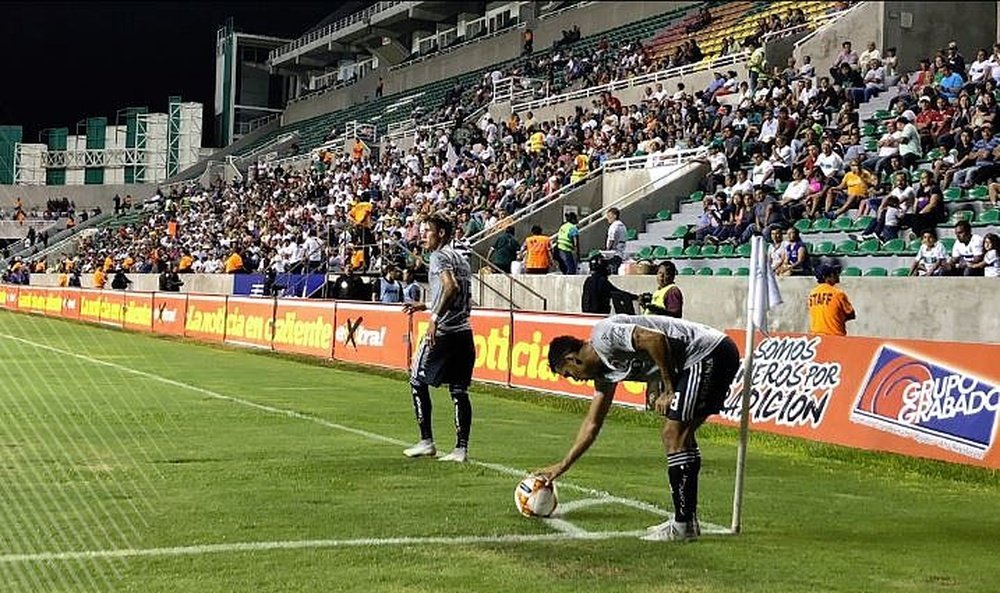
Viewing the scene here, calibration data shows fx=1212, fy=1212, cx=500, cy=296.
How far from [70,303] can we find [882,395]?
1477 inches

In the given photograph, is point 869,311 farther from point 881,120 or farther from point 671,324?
point 671,324

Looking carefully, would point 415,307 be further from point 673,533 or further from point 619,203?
point 619,203

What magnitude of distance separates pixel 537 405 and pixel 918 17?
1587 centimetres

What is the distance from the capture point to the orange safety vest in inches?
1027

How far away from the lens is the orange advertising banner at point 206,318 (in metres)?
32.0

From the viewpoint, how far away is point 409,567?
22.7ft

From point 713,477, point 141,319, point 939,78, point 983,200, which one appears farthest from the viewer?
point 141,319

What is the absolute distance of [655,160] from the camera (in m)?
30.0

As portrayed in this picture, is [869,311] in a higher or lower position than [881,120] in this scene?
lower

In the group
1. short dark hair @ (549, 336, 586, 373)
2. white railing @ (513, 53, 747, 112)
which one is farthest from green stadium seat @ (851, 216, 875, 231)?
short dark hair @ (549, 336, 586, 373)

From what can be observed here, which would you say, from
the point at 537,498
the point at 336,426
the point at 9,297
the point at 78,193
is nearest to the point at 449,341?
the point at 537,498

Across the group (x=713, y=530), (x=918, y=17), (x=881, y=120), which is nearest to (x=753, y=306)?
(x=713, y=530)

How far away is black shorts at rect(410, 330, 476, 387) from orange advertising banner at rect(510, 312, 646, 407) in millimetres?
6347

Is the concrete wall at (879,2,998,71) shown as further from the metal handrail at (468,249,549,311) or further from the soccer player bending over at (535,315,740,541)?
the soccer player bending over at (535,315,740,541)
